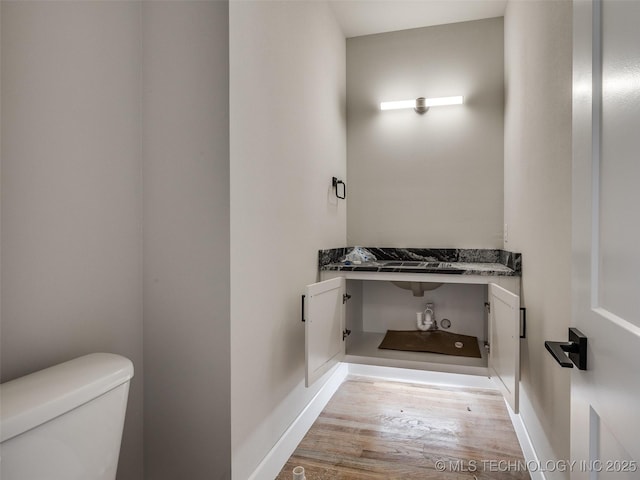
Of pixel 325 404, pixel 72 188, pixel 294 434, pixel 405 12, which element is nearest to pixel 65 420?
pixel 72 188

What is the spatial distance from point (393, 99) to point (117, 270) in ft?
7.72

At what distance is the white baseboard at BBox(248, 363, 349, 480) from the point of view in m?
1.44

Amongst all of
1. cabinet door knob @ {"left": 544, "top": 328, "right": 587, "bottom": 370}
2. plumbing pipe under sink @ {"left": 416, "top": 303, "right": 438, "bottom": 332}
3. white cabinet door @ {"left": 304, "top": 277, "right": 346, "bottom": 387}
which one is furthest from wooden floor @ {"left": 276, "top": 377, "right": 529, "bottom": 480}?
cabinet door knob @ {"left": 544, "top": 328, "right": 587, "bottom": 370}

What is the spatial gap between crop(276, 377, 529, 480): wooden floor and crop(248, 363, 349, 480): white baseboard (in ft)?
0.11

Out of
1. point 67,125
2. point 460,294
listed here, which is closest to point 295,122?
point 67,125

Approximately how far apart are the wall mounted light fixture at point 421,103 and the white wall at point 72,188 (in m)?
1.84

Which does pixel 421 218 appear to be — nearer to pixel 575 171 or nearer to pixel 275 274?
pixel 275 274

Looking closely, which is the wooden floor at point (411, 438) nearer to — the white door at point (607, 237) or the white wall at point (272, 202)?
the white wall at point (272, 202)

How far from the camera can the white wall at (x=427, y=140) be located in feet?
8.25

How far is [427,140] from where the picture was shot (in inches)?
104

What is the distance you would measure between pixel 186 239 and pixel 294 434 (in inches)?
45.9

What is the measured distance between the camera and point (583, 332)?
0.68 metres

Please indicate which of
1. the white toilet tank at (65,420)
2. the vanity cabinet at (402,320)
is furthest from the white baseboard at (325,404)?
the white toilet tank at (65,420)

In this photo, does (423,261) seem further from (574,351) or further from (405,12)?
(574,351)
